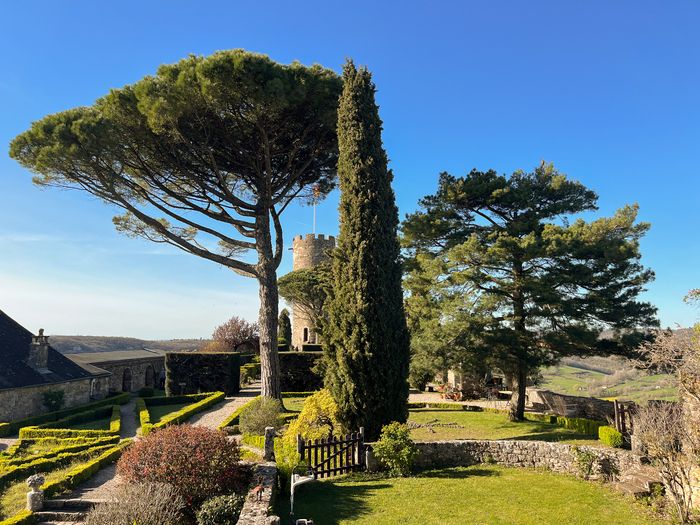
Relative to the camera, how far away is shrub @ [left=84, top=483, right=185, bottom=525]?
765 centimetres

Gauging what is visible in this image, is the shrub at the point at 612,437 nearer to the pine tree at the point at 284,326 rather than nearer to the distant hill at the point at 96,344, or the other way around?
the pine tree at the point at 284,326

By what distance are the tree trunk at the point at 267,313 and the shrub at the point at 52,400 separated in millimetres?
12673

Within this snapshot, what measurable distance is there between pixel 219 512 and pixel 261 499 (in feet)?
2.79

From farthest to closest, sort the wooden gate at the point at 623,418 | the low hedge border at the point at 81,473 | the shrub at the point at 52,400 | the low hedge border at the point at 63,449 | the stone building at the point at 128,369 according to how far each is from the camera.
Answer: the stone building at the point at 128,369 → the shrub at the point at 52,400 → the wooden gate at the point at 623,418 → the low hedge border at the point at 63,449 → the low hedge border at the point at 81,473

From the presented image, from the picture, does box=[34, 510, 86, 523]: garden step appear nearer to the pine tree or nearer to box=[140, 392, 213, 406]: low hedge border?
box=[140, 392, 213, 406]: low hedge border

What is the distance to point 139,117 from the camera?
2028 centimetres

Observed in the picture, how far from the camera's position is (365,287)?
14.9 metres

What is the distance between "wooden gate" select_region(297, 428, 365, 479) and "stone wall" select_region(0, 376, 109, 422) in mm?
17749

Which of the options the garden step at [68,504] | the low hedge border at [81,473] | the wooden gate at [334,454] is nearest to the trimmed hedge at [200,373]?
the low hedge border at [81,473]

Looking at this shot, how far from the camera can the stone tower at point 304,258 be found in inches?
2015

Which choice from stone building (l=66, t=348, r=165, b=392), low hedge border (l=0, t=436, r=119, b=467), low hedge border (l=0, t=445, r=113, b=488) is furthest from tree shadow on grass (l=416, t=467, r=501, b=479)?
stone building (l=66, t=348, r=165, b=392)

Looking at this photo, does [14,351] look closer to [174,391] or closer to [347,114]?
[174,391]

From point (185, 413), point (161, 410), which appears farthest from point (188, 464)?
Result: point (161, 410)

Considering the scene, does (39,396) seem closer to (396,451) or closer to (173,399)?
(173,399)
